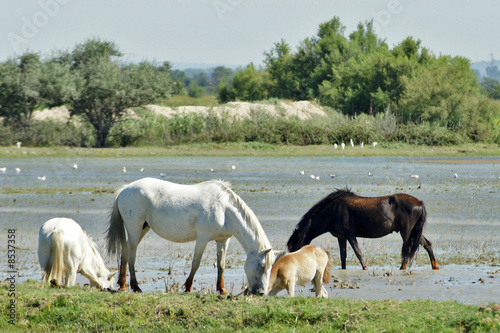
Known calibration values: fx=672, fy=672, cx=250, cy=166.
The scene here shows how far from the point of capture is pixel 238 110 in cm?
5553

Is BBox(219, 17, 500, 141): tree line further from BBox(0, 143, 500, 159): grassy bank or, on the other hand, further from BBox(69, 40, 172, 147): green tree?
BBox(69, 40, 172, 147): green tree

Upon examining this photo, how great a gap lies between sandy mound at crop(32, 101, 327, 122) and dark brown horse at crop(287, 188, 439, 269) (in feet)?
125

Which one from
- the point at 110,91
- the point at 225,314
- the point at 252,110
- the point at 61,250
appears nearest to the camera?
the point at 225,314

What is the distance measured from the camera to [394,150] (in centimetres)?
4653

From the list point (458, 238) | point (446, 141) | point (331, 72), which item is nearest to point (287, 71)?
point (331, 72)

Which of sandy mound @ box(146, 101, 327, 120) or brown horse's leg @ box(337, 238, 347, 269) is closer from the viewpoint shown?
brown horse's leg @ box(337, 238, 347, 269)

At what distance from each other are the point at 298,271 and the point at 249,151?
3631cm

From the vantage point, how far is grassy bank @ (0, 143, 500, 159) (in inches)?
1695

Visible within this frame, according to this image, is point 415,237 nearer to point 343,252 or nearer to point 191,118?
point 343,252

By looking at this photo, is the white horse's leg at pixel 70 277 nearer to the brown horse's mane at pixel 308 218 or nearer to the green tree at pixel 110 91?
the brown horse's mane at pixel 308 218

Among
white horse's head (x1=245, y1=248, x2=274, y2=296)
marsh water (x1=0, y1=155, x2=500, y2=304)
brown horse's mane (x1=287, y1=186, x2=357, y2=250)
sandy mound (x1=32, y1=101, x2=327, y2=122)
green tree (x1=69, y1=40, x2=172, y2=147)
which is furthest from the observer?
sandy mound (x1=32, y1=101, x2=327, y2=122)

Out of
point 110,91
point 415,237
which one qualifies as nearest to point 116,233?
point 415,237

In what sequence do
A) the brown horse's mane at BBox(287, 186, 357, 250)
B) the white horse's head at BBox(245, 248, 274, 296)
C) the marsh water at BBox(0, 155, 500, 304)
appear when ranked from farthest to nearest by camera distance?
the brown horse's mane at BBox(287, 186, 357, 250) < the marsh water at BBox(0, 155, 500, 304) < the white horse's head at BBox(245, 248, 274, 296)

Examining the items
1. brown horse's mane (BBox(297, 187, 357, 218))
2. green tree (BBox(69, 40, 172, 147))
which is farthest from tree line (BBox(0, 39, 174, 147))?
brown horse's mane (BBox(297, 187, 357, 218))
